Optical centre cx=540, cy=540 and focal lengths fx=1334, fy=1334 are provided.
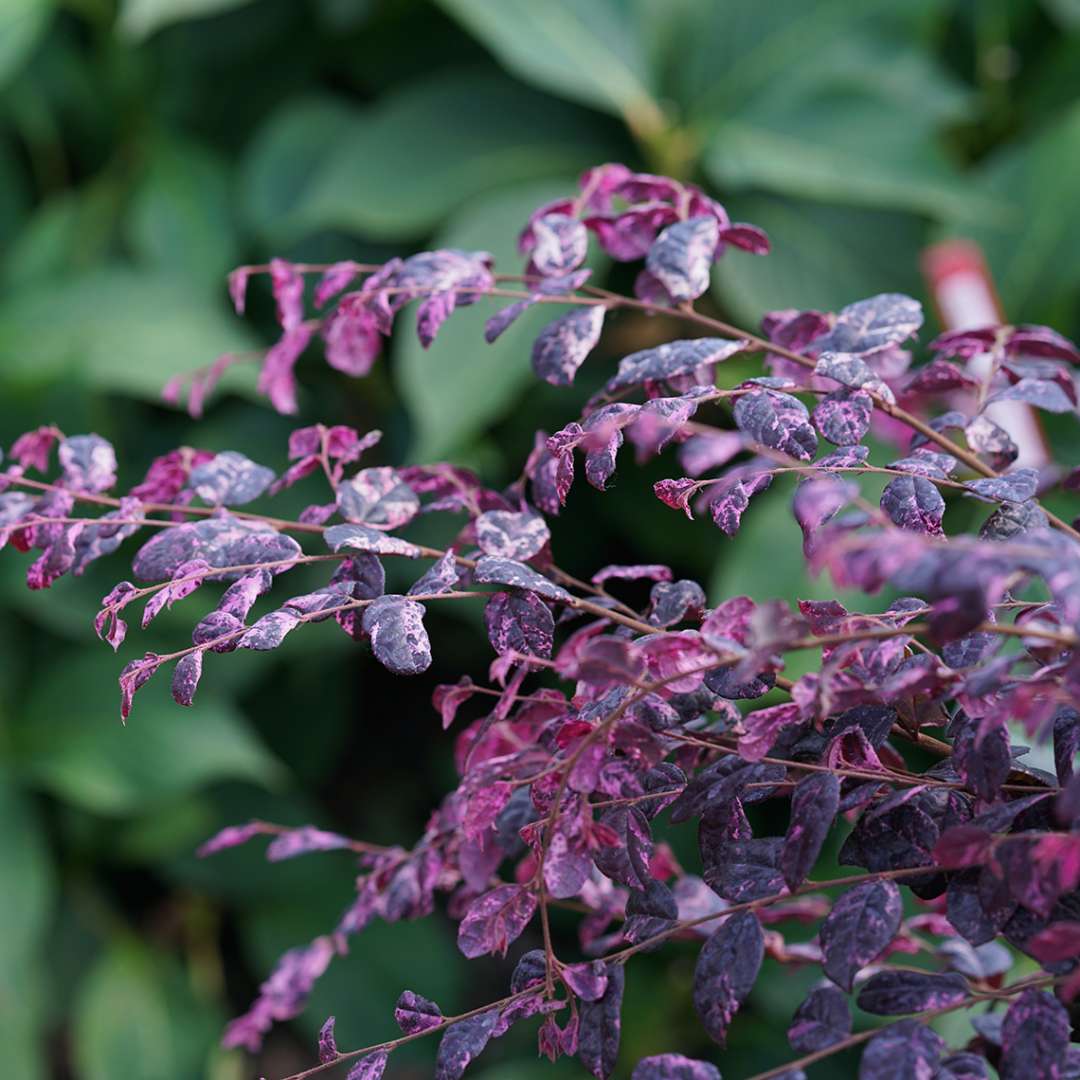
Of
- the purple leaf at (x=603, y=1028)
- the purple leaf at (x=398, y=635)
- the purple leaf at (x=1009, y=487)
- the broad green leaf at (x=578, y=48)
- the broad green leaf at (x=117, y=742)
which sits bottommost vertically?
the broad green leaf at (x=117, y=742)

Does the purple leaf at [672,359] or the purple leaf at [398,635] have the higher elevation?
the purple leaf at [672,359]

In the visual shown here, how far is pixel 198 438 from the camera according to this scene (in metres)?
1.42

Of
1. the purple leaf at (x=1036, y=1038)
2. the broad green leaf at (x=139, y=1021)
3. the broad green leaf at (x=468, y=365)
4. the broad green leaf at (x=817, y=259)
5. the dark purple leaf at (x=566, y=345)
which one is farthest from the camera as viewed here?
the broad green leaf at (x=139, y=1021)

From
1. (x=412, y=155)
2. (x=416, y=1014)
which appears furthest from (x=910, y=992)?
(x=412, y=155)

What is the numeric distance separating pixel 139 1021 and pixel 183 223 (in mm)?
847

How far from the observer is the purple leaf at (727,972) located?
0.35 meters

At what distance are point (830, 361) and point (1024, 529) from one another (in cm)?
7

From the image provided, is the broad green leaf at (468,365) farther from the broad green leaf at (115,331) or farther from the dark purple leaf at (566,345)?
the dark purple leaf at (566,345)

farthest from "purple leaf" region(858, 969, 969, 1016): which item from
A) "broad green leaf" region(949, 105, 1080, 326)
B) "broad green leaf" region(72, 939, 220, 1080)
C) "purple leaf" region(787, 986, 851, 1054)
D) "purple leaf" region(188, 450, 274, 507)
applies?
"broad green leaf" region(72, 939, 220, 1080)

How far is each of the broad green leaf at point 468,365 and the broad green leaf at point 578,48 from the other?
0.13 meters

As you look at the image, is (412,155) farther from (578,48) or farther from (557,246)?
(557,246)

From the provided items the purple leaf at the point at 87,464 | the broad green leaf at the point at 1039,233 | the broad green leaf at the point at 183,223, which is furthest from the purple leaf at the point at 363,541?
the broad green leaf at the point at 183,223

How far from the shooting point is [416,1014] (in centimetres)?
36

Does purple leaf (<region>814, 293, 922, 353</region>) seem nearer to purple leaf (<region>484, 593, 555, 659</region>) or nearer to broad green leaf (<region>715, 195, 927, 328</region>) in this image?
purple leaf (<region>484, 593, 555, 659</region>)
